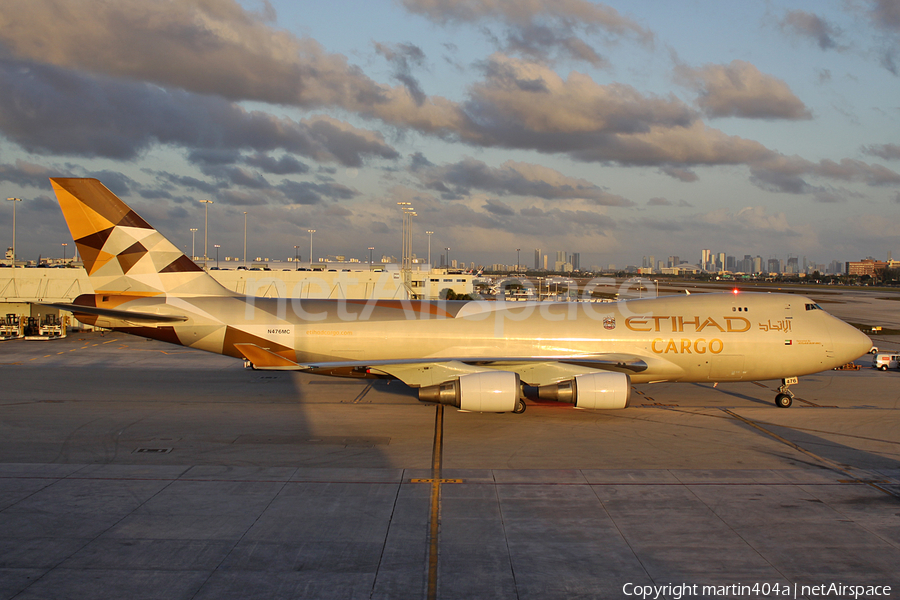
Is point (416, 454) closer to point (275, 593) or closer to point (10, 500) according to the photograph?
point (275, 593)

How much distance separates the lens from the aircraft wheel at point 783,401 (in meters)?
21.8

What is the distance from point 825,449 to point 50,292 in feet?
170

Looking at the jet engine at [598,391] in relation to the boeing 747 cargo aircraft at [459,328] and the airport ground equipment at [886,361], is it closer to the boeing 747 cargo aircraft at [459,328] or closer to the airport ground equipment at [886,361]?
the boeing 747 cargo aircraft at [459,328]

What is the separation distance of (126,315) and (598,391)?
17108mm

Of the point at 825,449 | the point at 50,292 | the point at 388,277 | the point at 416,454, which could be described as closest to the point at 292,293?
the point at 388,277

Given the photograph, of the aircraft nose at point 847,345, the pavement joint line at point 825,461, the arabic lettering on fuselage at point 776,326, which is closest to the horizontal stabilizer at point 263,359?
the pavement joint line at point 825,461

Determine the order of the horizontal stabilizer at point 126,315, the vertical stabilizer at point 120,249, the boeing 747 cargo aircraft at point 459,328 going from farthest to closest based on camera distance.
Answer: the boeing 747 cargo aircraft at point 459,328
the vertical stabilizer at point 120,249
the horizontal stabilizer at point 126,315

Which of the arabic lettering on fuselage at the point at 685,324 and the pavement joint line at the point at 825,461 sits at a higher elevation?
the arabic lettering on fuselage at the point at 685,324

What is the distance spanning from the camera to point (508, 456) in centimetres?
1562

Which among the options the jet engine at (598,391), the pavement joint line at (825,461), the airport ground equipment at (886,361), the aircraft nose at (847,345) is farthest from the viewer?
the airport ground equipment at (886,361)

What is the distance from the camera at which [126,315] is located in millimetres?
20453

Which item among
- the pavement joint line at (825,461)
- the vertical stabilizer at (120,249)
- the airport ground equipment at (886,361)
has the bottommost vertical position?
the pavement joint line at (825,461)

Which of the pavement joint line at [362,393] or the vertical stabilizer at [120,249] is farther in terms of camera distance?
the pavement joint line at [362,393]

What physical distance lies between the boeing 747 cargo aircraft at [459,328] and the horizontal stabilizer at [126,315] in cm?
5
